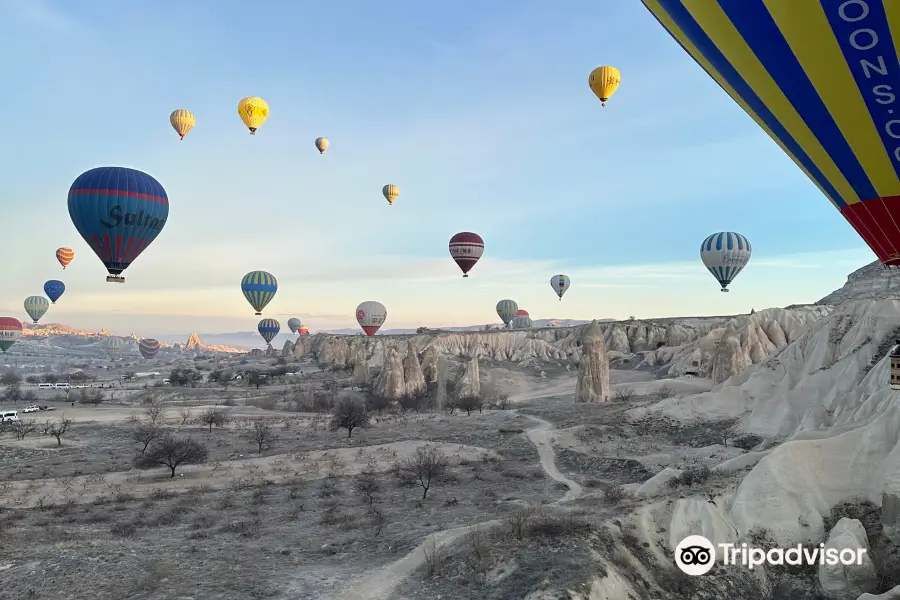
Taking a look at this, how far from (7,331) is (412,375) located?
7516 cm

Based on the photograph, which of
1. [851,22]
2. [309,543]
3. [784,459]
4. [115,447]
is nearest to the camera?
[851,22]

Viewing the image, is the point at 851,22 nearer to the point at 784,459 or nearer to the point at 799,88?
the point at 799,88

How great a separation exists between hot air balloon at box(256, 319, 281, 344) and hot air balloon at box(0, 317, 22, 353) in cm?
4434

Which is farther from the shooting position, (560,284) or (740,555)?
(560,284)

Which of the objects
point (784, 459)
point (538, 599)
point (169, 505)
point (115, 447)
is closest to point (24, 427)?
point (115, 447)

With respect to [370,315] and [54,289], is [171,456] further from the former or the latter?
[54,289]

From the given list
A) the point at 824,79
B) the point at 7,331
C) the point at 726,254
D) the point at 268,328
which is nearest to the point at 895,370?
the point at 824,79

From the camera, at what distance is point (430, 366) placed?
220 feet

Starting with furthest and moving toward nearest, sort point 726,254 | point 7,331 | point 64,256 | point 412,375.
Answer: point 64,256, point 7,331, point 412,375, point 726,254

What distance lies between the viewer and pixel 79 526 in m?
20.0

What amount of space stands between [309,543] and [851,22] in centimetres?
1916

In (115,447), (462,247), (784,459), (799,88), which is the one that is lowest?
(115,447)

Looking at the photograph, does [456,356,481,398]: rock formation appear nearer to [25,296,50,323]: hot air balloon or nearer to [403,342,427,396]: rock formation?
[403,342,427,396]: rock formation

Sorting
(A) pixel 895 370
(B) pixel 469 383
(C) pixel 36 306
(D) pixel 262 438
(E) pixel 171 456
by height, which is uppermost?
(C) pixel 36 306
